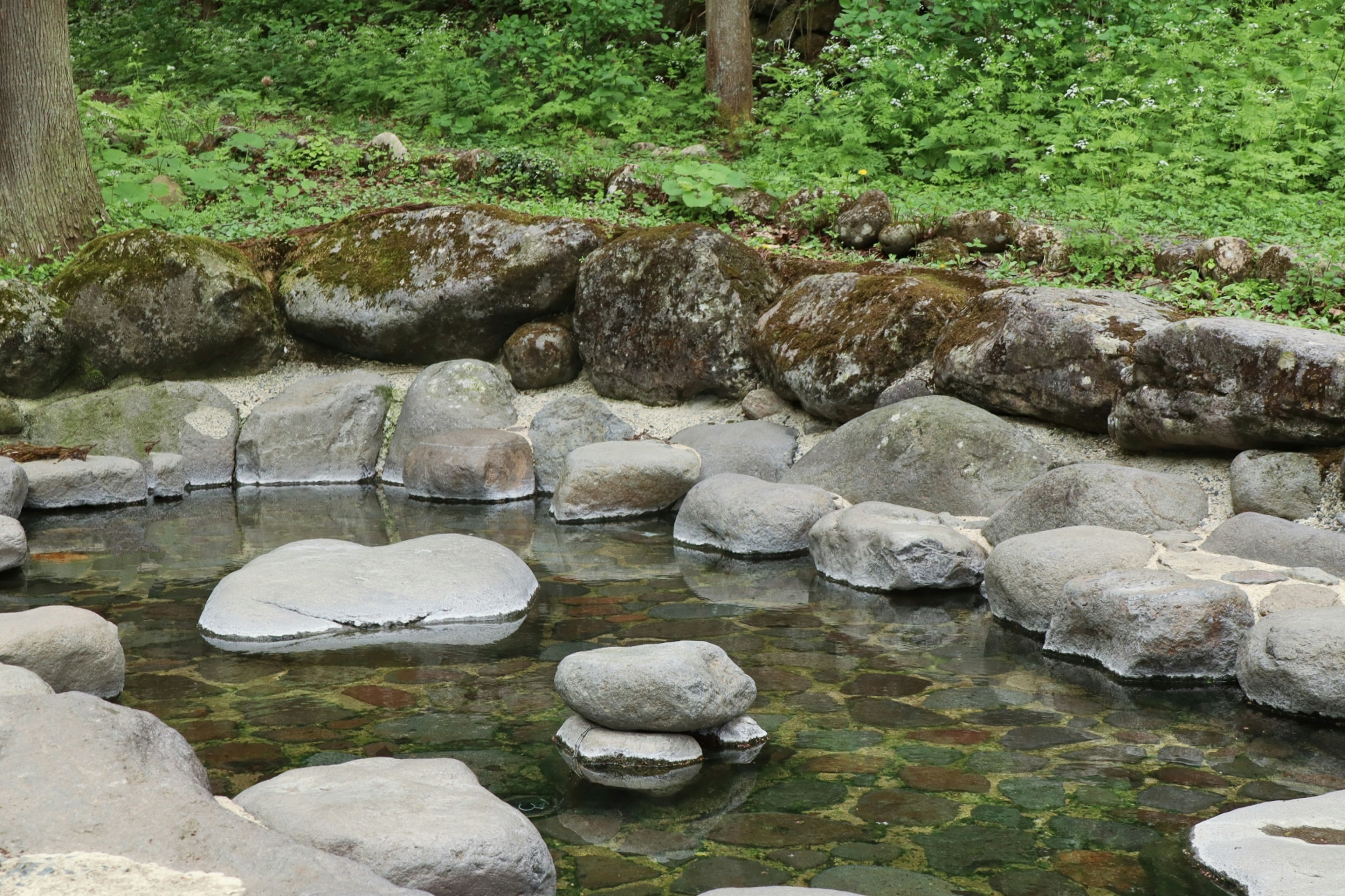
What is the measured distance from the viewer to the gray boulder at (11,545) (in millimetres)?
6734

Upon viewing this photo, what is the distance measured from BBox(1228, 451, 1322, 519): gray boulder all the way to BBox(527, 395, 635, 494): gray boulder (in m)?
4.32

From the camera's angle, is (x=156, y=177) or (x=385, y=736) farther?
(x=156, y=177)

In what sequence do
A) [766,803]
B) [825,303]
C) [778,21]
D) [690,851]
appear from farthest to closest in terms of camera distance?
1. [778,21]
2. [825,303]
3. [766,803]
4. [690,851]

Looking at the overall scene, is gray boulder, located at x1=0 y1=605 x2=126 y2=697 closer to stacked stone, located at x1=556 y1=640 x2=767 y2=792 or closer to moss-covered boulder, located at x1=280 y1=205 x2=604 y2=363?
stacked stone, located at x1=556 y1=640 x2=767 y2=792

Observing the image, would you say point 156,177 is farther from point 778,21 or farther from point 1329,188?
point 1329,188

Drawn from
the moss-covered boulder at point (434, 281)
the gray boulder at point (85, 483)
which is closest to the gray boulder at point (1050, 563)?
the moss-covered boulder at point (434, 281)

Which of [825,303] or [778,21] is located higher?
[778,21]

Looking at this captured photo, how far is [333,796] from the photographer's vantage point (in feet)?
11.1

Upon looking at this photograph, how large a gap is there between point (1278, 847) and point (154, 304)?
29.5 feet

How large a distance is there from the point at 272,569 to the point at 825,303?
436 centimetres

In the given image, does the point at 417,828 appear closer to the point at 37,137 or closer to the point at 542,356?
the point at 542,356

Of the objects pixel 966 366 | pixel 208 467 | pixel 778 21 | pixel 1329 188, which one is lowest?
pixel 208 467

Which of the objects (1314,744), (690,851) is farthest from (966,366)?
(690,851)

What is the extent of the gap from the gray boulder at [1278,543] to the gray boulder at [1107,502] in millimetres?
353
